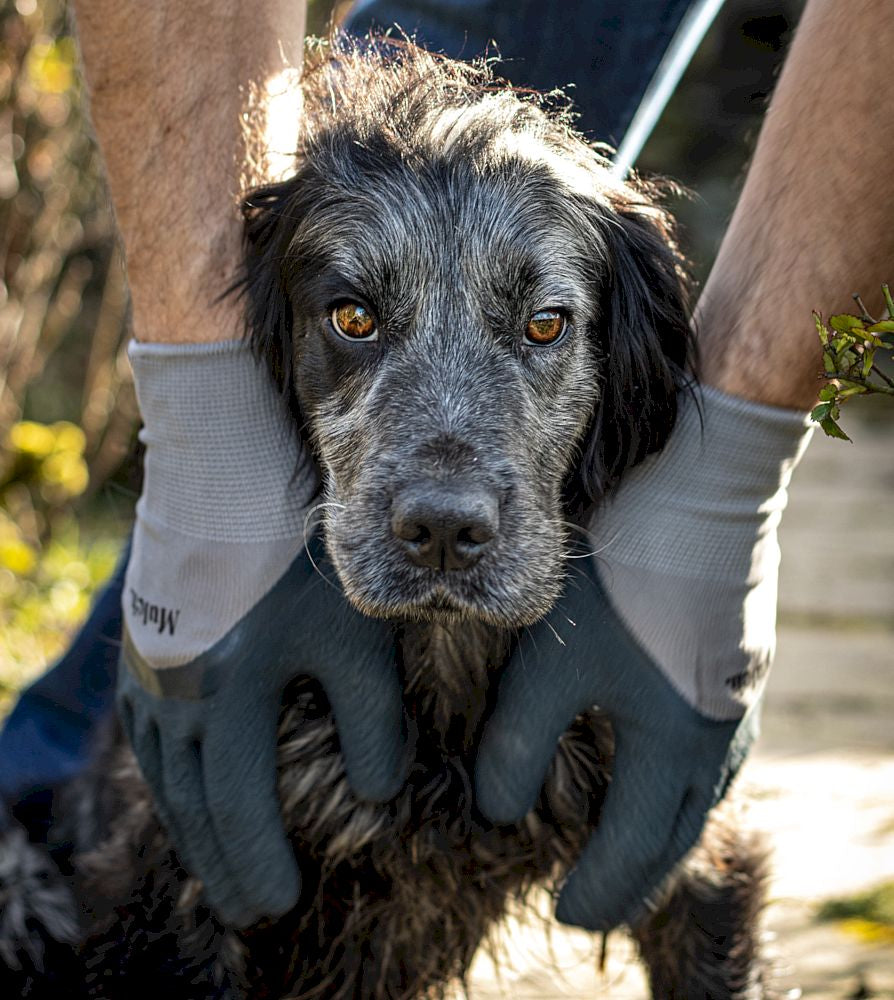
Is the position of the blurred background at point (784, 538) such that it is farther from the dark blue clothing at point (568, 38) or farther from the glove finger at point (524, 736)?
the glove finger at point (524, 736)

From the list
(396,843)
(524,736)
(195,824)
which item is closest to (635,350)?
(524,736)

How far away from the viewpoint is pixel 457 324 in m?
2.20

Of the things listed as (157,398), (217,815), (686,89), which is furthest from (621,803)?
(686,89)

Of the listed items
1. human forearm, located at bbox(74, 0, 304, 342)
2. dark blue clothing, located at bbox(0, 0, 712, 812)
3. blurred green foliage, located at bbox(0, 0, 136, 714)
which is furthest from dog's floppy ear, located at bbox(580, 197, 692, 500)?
blurred green foliage, located at bbox(0, 0, 136, 714)

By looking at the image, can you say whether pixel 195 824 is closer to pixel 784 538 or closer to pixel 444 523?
pixel 444 523

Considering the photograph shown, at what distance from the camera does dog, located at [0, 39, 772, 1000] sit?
7.07 feet

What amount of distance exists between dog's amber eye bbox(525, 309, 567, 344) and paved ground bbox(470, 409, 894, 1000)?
1.23m

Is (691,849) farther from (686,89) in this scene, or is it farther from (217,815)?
(686,89)

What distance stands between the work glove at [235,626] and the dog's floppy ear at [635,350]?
1.86ft

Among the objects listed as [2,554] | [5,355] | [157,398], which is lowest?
[2,554]

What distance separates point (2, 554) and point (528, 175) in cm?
334

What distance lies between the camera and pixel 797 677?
491 cm

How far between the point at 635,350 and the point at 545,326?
0.63 feet

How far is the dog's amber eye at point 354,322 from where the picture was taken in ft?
7.41
